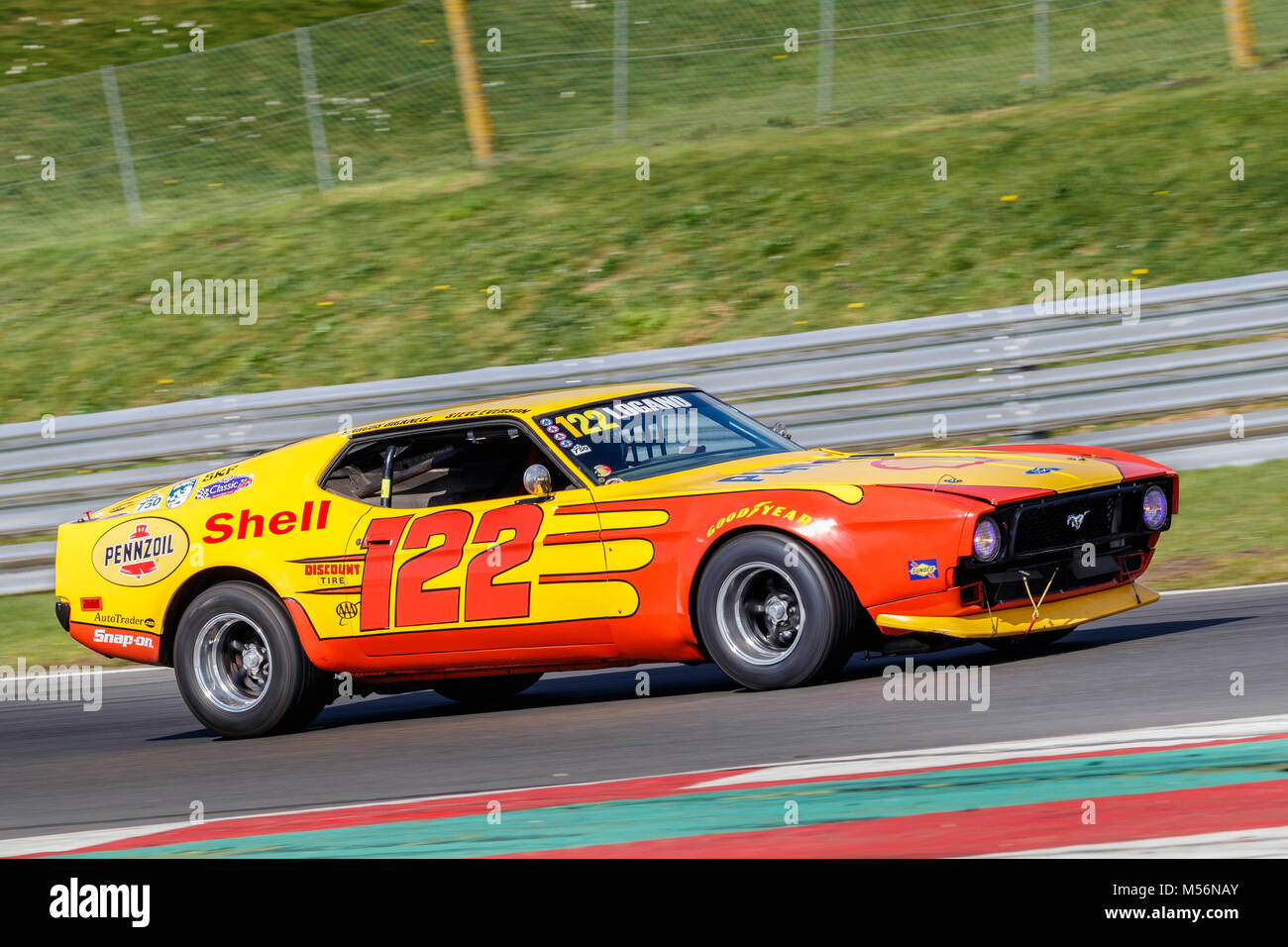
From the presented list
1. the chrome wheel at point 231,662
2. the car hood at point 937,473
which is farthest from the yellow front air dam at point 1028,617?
the chrome wheel at point 231,662

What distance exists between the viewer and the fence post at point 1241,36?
1666cm

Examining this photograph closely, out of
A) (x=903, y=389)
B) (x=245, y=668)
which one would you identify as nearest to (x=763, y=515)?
(x=245, y=668)

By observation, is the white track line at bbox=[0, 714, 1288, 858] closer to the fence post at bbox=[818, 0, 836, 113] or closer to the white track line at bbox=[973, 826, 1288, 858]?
the white track line at bbox=[973, 826, 1288, 858]

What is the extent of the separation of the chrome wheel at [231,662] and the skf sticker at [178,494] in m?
0.65

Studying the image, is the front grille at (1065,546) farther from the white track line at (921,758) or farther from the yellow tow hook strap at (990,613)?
the white track line at (921,758)

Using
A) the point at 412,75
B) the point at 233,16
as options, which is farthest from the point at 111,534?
the point at 233,16

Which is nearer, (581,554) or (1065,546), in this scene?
(1065,546)

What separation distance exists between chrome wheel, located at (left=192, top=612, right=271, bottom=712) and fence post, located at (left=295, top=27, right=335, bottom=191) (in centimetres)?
980

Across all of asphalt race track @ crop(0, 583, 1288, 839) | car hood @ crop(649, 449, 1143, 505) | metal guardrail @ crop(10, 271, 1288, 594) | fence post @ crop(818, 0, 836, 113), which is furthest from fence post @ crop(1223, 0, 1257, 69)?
car hood @ crop(649, 449, 1143, 505)

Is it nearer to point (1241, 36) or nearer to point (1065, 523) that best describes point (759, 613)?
point (1065, 523)

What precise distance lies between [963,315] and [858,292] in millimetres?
2490

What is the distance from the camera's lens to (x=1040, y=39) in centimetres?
1766

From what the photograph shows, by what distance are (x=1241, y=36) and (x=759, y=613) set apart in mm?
12128

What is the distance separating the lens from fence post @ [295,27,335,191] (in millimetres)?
16938
